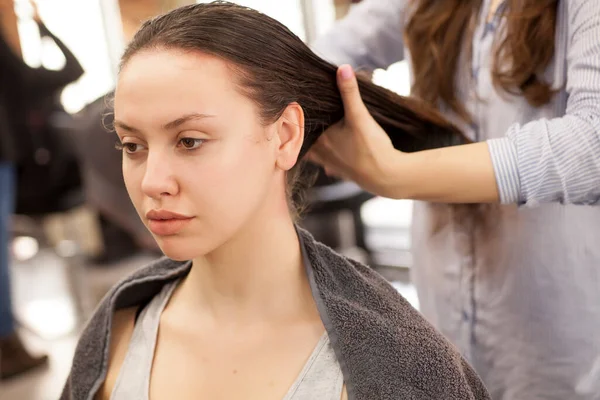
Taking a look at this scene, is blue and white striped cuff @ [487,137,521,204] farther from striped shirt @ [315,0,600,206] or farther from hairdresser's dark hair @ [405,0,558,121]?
hairdresser's dark hair @ [405,0,558,121]

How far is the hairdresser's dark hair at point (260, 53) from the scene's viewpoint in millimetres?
754

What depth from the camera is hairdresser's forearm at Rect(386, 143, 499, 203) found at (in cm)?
84

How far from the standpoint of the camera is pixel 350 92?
86 cm

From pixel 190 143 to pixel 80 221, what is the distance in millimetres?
3903

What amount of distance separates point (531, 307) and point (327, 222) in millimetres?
2216

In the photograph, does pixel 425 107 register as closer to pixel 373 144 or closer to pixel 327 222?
pixel 373 144

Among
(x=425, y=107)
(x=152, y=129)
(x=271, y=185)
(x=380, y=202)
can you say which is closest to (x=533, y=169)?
(x=425, y=107)

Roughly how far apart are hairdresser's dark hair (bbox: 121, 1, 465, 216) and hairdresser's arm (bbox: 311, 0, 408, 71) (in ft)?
0.81

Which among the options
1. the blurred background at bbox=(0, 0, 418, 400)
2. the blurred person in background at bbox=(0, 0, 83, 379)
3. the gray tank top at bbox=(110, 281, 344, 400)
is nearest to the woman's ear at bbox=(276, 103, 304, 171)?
the gray tank top at bbox=(110, 281, 344, 400)

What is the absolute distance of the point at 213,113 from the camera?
0.73 m

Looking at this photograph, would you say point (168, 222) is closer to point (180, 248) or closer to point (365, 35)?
point (180, 248)

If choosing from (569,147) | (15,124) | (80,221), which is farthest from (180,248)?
(80,221)

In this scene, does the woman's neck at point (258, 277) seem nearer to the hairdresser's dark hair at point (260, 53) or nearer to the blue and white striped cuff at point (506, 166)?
the hairdresser's dark hair at point (260, 53)

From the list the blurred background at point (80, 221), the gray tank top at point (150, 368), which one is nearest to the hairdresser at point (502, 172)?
the gray tank top at point (150, 368)
